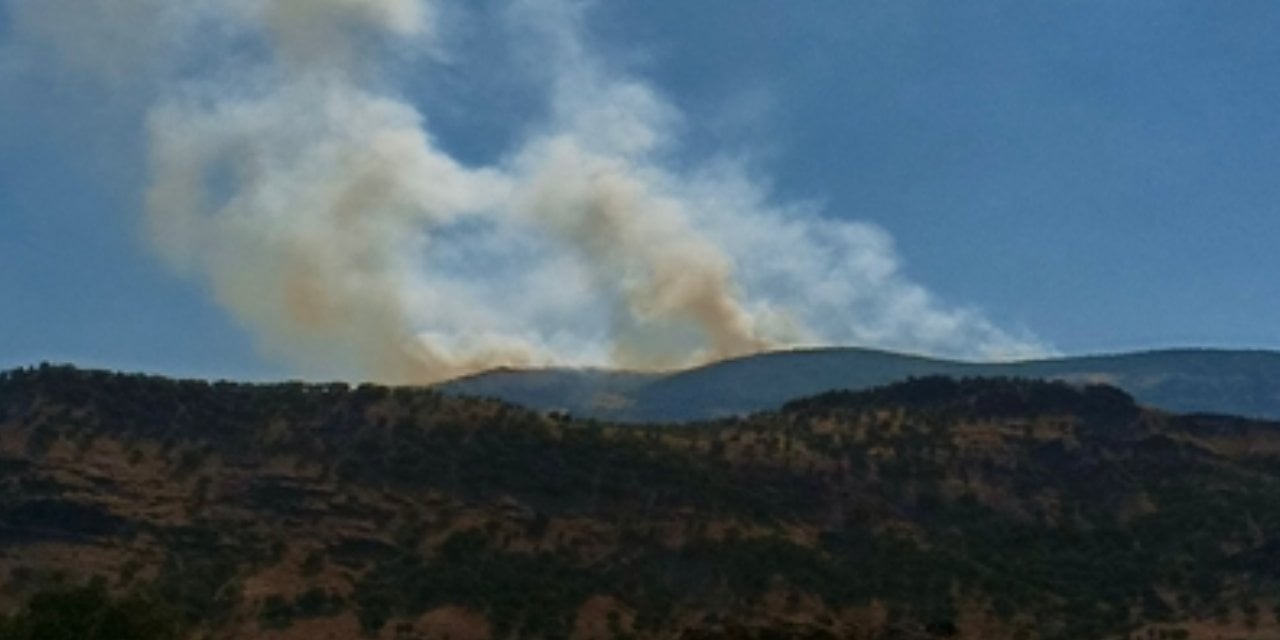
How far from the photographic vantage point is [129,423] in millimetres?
101375

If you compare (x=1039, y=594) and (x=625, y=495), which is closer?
(x=1039, y=594)

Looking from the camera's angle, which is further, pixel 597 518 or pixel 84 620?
pixel 597 518

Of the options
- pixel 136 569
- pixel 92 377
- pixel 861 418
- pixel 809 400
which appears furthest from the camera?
pixel 809 400

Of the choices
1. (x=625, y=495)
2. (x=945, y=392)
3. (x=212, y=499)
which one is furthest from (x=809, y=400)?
(x=212, y=499)

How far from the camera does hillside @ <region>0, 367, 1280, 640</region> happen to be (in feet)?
279

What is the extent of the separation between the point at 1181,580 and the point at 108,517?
6612cm

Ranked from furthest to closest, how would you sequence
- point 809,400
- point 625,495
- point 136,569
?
point 809,400 < point 625,495 < point 136,569

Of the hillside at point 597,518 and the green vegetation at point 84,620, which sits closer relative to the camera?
the green vegetation at point 84,620

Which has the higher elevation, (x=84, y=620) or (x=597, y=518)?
(x=597, y=518)

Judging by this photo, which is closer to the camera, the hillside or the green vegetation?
the green vegetation

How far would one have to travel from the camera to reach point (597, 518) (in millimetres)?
97125

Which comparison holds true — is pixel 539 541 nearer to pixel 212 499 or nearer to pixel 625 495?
pixel 625 495

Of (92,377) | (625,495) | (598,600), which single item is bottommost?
(598,600)

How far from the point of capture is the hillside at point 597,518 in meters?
85.0
